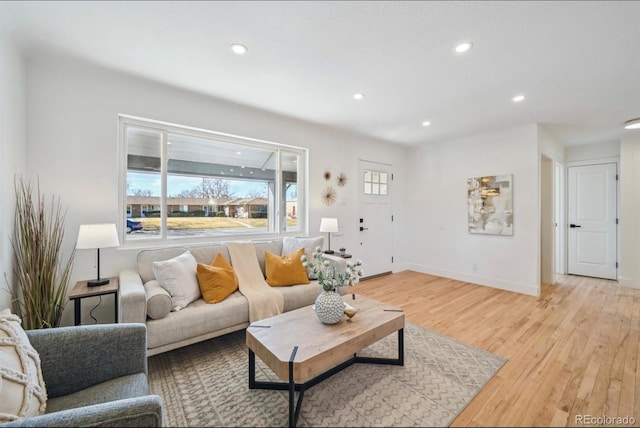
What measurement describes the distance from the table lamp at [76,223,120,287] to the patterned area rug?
92cm

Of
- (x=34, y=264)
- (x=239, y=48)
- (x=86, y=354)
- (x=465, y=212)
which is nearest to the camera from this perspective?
(x=86, y=354)

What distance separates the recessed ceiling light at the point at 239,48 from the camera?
1.88 meters

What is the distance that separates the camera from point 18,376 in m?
0.93

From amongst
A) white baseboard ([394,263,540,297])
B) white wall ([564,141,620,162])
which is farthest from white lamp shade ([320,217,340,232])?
white wall ([564,141,620,162])

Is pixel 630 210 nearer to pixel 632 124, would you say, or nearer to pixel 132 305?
pixel 632 124

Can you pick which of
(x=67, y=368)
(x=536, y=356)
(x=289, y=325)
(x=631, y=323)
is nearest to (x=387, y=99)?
(x=289, y=325)

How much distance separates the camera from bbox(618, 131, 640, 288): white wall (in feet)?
12.4

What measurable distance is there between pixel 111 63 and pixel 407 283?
4.30 m

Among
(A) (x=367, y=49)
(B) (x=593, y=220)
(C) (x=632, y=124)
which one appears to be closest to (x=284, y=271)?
(A) (x=367, y=49)

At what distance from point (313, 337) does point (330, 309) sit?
22 centimetres

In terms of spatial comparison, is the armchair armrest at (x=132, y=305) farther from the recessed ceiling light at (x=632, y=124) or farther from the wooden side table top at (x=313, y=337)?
the recessed ceiling light at (x=632, y=124)

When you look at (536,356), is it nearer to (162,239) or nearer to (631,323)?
(631,323)

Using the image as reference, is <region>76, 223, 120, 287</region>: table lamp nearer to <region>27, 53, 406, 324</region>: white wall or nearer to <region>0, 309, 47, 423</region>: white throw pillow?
<region>27, 53, 406, 324</region>: white wall

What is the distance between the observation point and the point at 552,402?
1.31 metres
